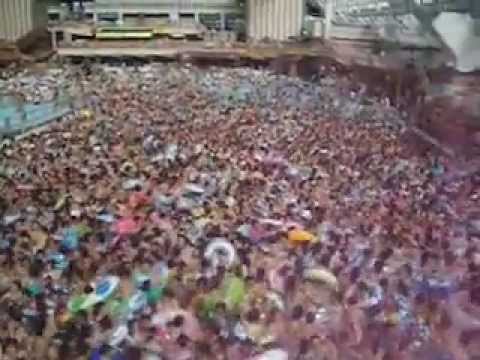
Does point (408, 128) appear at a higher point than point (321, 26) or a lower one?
lower

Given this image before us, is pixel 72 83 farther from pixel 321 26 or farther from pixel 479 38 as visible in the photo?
pixel 479 38

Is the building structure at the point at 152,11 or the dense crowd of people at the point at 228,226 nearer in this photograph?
the dense crowd of people at the point at 228,226

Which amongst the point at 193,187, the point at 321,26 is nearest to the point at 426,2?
the point at 321,26

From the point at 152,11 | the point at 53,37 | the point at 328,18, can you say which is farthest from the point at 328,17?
the point at 53,37

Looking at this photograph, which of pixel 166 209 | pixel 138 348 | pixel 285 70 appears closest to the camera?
pixel 138 348

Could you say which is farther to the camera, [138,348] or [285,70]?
[285,70]

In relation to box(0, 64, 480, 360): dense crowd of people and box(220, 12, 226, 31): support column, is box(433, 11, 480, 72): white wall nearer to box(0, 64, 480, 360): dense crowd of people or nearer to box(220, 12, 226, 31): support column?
box(0, 64, 480, 360): dense crowd of people

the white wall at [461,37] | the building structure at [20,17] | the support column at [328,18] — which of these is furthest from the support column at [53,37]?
the white wall at [461,37]

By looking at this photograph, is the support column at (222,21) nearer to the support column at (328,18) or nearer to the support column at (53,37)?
the support column at (328,18)
